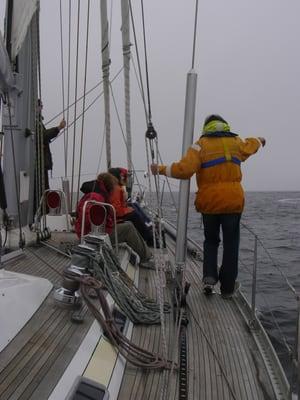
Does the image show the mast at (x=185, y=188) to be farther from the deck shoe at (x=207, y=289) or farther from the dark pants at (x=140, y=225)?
the dark pants at (x=140, y=225)

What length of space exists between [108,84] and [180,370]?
516cm

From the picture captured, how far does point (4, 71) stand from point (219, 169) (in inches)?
75.3

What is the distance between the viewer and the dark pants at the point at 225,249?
149 inches

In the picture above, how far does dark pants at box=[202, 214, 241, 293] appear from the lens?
3791 millimetres

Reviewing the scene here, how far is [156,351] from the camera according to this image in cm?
257

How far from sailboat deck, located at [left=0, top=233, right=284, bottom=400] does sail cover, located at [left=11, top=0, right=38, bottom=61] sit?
1.87m

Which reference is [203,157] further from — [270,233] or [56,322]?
→ [270,233]

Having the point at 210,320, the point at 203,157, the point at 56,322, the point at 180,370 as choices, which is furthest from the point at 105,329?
the point at 203,157

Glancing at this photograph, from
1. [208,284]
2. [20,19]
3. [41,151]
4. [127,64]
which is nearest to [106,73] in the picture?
[127,64]

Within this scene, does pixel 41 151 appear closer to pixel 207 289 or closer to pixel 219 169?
pixel 219 169

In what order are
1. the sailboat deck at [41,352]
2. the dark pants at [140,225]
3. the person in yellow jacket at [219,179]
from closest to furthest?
1. the sailboat deck at [41,352]
2. the person in yellow jacket at [219,179]
3. the dark pants at [140,225]

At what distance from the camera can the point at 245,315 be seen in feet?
11.6

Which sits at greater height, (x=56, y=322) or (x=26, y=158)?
(x=26, y=158)

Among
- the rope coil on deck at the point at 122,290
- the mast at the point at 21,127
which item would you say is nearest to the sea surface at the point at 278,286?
the rope coil on deck at the point at 122,290
